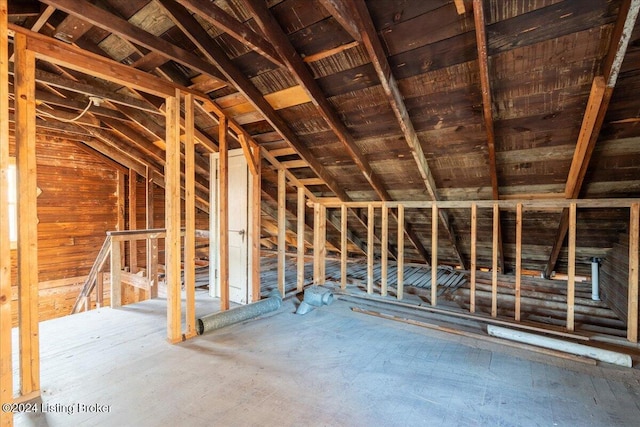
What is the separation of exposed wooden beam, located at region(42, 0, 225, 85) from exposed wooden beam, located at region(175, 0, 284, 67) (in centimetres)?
31

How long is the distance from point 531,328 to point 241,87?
362 centimetres

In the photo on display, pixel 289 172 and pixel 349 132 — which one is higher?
pixel 349 132

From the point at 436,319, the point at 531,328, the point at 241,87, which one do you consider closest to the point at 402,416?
the point at 436,319

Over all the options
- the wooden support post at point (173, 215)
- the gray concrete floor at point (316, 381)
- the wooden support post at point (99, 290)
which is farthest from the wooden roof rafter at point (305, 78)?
the wooden support post at point (99, 290)

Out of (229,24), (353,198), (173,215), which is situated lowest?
(173,215)

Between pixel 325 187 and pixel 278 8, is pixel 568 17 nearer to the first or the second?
pixel 278 8

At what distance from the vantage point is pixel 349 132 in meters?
3.12

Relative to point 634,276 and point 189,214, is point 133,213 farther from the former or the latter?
point 634,276

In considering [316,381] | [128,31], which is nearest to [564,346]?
[316,381]

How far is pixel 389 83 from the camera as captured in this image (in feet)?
7.50

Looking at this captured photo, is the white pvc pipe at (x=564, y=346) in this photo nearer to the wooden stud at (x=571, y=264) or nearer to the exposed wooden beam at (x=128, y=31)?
the wooden stud at (x=571, y=264)

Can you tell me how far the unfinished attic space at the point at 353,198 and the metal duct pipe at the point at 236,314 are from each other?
0.02m

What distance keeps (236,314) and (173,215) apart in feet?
4.13

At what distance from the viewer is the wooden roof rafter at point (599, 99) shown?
1.61m
